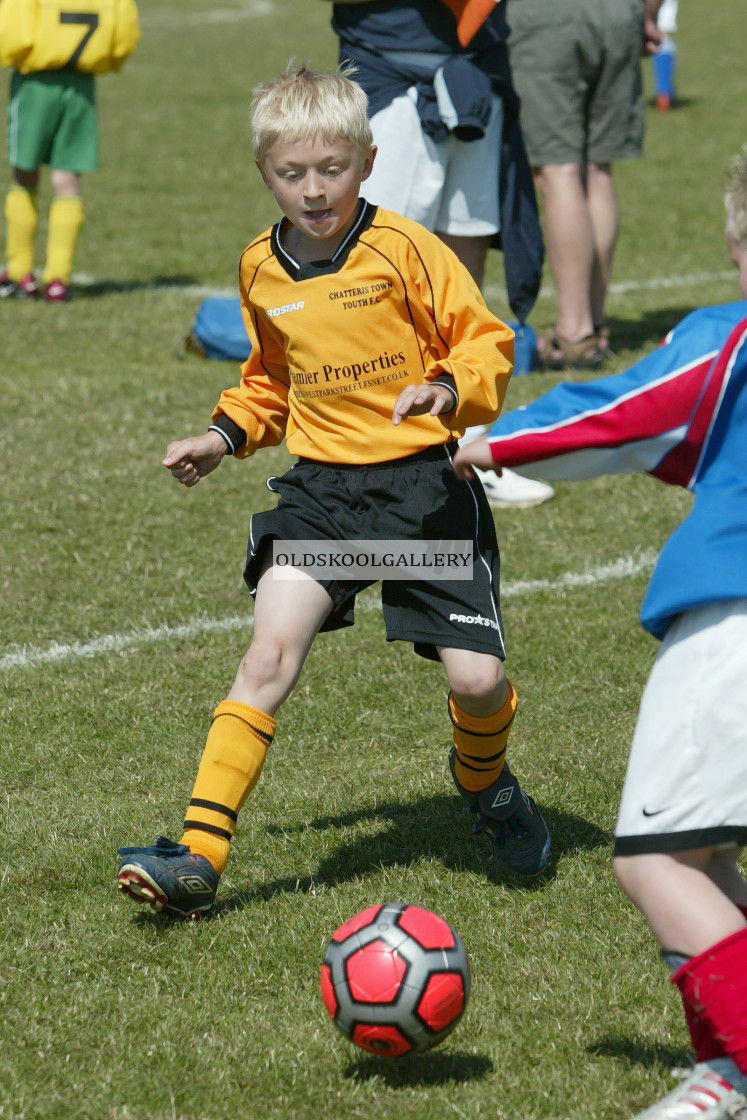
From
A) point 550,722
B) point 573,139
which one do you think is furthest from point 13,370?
point 550,722

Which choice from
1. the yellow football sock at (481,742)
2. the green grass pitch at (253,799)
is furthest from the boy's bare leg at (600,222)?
the yellow football sock at (481,742)

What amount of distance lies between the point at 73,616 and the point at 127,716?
0.82 m

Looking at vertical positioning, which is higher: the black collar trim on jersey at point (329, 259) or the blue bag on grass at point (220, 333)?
the black collar trim on jersey at point (329, 259)

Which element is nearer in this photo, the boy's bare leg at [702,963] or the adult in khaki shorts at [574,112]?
the boy's bare leg at [702,963]

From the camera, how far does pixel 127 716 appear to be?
442 centimetres

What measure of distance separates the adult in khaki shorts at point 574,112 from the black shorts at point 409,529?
4.51 meters

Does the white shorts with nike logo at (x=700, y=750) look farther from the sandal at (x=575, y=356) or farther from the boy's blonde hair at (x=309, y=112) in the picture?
the sandal at (x=575, y=356)

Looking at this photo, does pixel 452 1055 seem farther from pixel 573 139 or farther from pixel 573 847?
Result: pixel 573 139

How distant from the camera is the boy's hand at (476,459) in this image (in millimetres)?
2566

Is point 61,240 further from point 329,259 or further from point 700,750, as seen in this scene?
point 700,750

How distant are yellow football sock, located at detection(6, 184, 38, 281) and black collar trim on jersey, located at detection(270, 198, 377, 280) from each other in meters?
6.50

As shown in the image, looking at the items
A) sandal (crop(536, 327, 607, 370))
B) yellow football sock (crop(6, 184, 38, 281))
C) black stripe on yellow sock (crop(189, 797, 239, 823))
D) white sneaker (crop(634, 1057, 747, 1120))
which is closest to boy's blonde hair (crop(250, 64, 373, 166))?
black stripe on yellow sock (crop(189, 797, 239, 823))

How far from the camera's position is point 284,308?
3.56 metres

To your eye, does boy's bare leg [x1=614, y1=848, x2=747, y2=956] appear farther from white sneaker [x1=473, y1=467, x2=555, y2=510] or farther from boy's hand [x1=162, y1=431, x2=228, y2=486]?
white sneaker [x1=473, y1=467, x2=555, y2=510]
